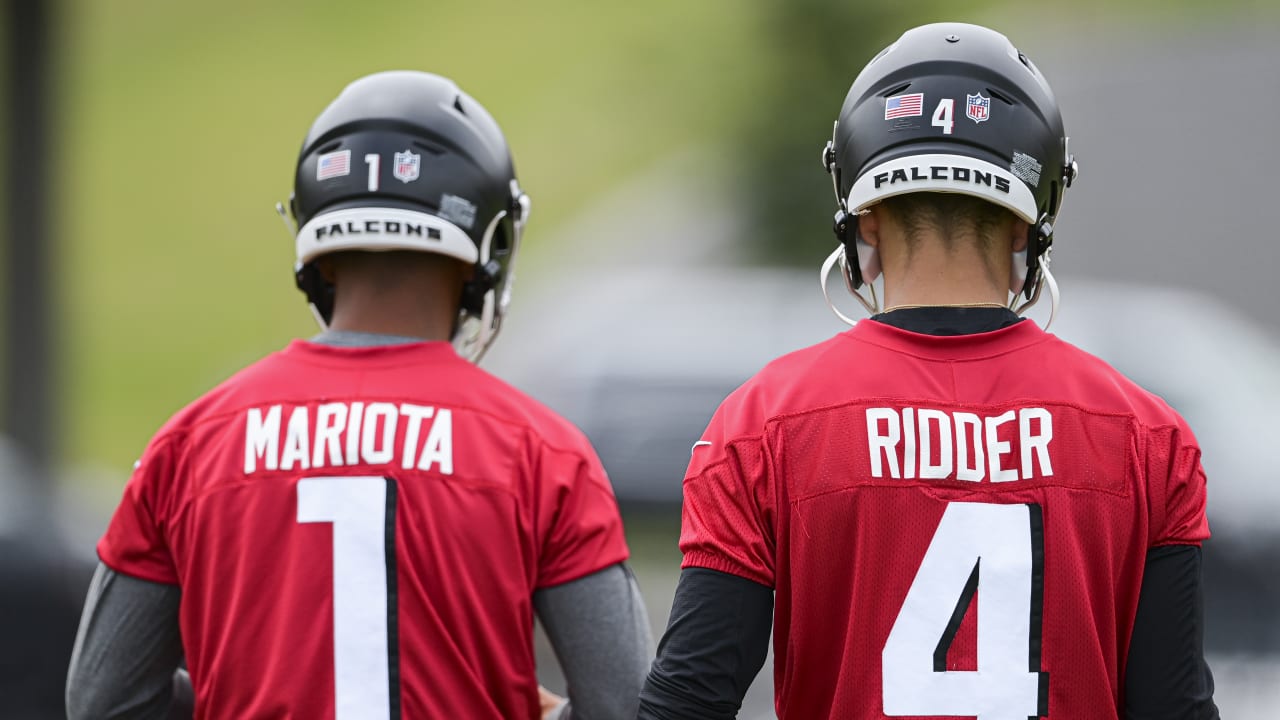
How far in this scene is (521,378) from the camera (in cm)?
1179

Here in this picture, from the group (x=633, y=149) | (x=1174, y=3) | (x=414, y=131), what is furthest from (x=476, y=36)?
(x=414, y=131)

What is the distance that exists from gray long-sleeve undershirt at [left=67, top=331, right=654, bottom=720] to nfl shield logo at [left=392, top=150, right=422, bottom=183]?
0.97 metres

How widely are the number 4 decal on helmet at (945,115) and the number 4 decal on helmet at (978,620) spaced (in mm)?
716

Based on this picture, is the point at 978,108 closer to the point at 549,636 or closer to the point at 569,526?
the point at 569,526

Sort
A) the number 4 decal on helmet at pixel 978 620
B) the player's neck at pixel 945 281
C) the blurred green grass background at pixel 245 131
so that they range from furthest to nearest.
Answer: the blurred green grass background at pixel 245 131
the player's neck at pixel 945 281
the number 4 decal on helmet at pixel 978 620

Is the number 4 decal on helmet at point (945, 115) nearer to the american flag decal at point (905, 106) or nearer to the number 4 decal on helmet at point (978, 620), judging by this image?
the american flag decal at point (905, 106)

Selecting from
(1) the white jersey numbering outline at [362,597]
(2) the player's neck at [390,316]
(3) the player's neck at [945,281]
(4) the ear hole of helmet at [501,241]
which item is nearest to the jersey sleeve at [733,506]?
(3) the player's neck at [945,281]

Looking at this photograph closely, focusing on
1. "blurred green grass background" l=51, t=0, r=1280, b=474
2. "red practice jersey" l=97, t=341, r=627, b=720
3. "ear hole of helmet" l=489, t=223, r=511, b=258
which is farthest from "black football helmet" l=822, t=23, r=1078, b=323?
"blurred green grass background" l=51, t=0, r=1280, b=474

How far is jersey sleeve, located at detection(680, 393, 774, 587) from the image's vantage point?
2.56 meters

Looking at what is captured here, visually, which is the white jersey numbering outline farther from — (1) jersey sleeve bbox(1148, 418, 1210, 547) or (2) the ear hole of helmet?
(1) jersey sleeve bbox(1148, 418, 1210, 547)

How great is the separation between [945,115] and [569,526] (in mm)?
1099

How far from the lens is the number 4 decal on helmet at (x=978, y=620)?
2.50 m

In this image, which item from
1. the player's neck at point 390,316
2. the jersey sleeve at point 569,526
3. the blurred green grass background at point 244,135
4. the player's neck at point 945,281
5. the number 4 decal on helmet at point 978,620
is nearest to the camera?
the number 4 decal on helmet at point 978,620

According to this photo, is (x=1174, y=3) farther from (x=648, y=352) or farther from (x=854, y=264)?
(x=854, y=264)
